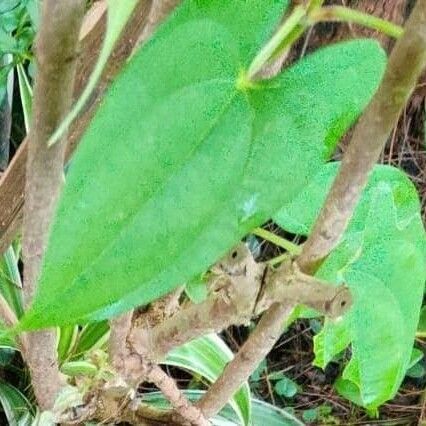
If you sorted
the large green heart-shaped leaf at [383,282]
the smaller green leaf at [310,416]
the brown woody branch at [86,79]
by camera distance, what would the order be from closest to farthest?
the large green heart-shaped leaf at [383,282] < the brown woody branch at [86,79] < the smaller green leaf at [310,416]

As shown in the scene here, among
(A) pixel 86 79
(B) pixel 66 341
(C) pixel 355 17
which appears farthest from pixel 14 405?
(C) pixel 355 17

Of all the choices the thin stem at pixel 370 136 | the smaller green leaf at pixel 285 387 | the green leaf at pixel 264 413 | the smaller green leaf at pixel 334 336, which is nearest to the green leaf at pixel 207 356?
the green leaf at pixel 264 413

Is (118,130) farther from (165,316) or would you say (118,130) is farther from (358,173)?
(165,316)

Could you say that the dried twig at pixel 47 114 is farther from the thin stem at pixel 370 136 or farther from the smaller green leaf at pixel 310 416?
the smaller green leaf at pixel 310 416

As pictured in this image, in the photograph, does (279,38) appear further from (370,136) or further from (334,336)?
(334,336)

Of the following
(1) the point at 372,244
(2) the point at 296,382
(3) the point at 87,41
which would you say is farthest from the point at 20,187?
(2) the point at 296,382

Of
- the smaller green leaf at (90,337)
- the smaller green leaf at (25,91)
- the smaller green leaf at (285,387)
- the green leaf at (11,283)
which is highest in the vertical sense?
the smaller green leaf at (25,91)
